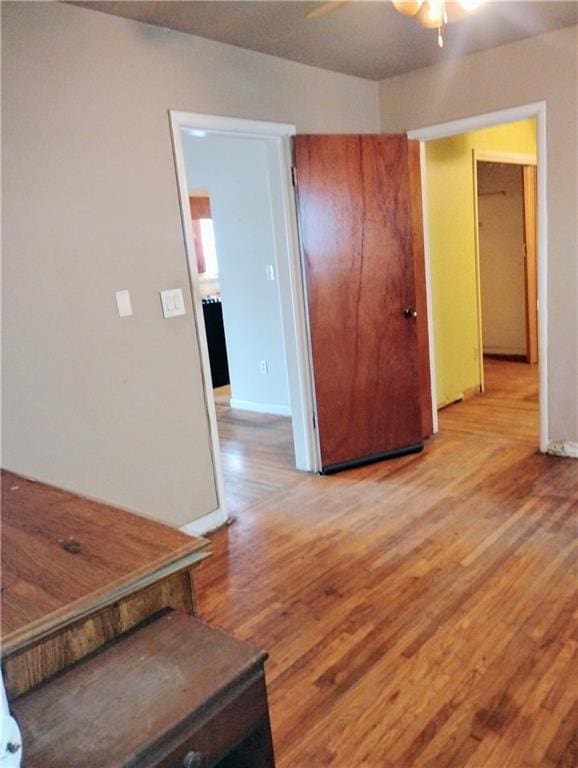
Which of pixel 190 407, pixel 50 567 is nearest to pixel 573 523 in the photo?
pixel 190 407

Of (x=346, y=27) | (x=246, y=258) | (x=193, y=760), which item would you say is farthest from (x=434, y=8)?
(x=246, y=258)

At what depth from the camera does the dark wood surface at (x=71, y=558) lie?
0.97 meters

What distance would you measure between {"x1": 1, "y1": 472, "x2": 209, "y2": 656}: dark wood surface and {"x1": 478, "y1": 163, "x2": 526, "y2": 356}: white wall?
5.75 metres

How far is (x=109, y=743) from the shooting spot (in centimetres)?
83

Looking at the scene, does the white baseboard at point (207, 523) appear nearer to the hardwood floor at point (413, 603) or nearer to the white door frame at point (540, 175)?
the hardwood floor at point (413, 603)

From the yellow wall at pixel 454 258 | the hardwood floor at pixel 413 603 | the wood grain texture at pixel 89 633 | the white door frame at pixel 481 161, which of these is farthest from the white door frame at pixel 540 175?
the wood grain texture at pixel 89 633

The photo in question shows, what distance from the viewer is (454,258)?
479cm

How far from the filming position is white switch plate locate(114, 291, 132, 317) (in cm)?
263

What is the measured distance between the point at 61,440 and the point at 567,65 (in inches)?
124

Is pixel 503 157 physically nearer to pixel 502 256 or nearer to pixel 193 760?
pixel 502 256

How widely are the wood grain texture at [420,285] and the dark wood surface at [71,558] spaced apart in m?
3.00

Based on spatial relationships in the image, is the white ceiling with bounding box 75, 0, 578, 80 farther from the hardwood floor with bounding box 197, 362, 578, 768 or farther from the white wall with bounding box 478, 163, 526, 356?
the white wall with bounding box 478, 163, 526, 356

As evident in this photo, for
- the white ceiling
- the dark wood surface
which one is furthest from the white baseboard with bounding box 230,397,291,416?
the dark wood surface

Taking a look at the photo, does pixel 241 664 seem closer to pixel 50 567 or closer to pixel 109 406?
Result: pixel 50 567
